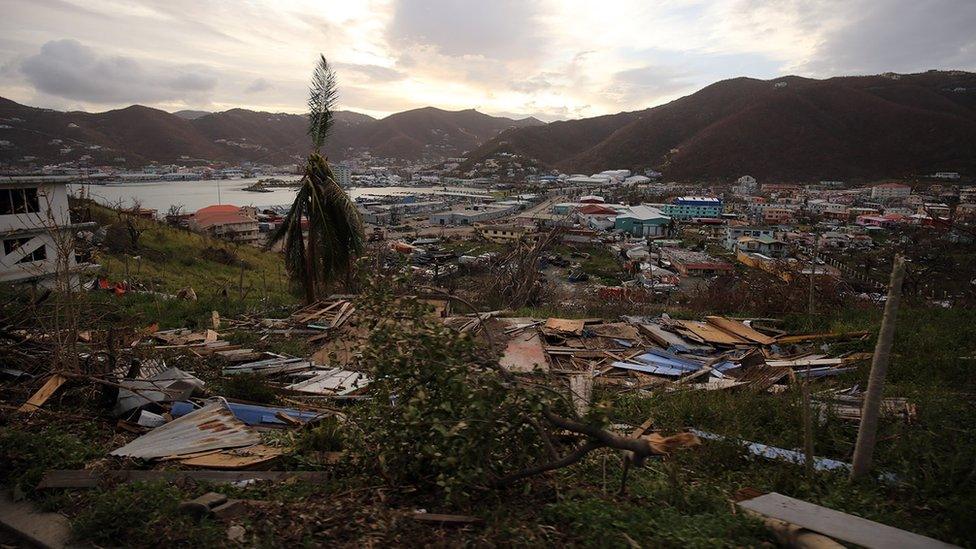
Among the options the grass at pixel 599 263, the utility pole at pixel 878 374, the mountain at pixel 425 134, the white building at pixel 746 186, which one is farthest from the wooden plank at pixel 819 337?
the mountain at pixel 425 134

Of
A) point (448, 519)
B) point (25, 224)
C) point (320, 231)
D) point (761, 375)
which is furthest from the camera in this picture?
point (25, 224)

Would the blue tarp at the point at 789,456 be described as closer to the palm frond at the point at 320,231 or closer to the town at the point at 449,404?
the town at the point at 449,404

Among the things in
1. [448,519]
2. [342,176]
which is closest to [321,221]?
[448,519]

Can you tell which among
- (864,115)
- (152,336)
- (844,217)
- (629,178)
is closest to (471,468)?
(152,336)

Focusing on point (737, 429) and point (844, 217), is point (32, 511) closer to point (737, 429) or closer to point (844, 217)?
point (737, 429)

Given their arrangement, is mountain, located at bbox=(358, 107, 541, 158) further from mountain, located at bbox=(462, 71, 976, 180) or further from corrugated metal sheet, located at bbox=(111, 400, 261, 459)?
corrugated metal sheet, located at bbox=(111, 400, 261, 459)

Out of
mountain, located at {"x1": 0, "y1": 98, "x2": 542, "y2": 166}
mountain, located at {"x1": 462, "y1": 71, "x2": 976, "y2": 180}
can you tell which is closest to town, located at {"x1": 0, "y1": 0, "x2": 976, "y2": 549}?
mountain, located at {"x1": 0, "y1": 98, "x2": 542, "y2": 166}

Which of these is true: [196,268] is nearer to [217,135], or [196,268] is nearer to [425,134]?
[217,135]
